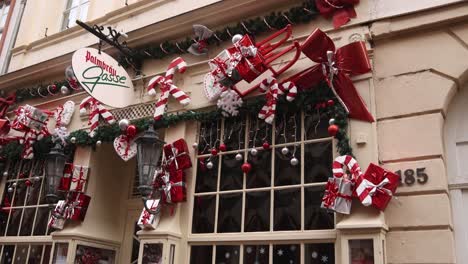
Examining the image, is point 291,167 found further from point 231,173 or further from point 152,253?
point 152,253

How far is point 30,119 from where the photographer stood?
8094 millimetres

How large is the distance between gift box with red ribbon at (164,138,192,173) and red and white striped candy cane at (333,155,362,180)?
2077mm

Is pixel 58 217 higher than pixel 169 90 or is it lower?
lower

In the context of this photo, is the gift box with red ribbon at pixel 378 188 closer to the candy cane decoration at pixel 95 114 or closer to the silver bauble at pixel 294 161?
the silver bauble at pixel 294 161

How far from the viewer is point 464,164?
193 inches

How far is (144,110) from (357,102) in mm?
3271

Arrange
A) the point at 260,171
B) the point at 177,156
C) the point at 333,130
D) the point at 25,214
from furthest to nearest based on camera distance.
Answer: the point at 25,214 < the point at 177,156 < the point at 260,171 < the point at 333,130

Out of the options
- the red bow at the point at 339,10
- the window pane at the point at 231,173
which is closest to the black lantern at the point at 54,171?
the window pane at the point at 231,173

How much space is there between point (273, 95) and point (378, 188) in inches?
68.9

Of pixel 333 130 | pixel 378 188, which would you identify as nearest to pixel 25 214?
pixel 333 130

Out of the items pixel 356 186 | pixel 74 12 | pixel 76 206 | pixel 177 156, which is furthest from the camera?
pixel 74 12

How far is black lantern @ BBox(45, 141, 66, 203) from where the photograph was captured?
6.66 m

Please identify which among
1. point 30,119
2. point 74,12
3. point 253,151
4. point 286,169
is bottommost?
point 286,169

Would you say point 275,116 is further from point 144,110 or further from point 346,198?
point 144,110
